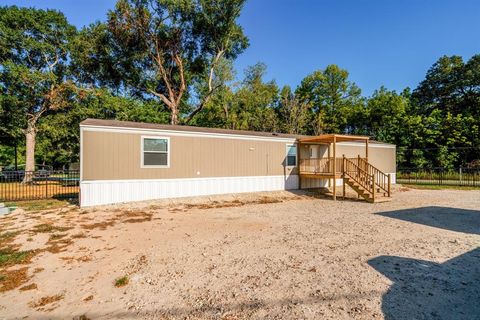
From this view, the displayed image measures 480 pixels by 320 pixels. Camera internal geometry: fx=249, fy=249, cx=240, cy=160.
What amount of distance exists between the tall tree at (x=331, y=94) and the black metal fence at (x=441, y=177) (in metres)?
10.8

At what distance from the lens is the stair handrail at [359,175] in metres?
10.3

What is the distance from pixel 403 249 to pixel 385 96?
90.6ft

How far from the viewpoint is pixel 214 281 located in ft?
11.1

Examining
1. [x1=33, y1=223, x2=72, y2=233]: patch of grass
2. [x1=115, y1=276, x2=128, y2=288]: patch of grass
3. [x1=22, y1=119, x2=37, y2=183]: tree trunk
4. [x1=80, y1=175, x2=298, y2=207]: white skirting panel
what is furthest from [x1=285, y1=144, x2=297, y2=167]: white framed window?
[x1=22, y1=119, x2=37, y2=183]: tree trunk

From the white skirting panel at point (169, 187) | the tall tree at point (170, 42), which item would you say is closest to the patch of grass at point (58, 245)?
the white skirting panel at point (169, 187)

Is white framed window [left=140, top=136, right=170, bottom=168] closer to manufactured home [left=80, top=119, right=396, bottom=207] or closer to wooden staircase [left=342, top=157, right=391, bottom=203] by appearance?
manufactured home [left=80, top=119, right=396, bottom=207]

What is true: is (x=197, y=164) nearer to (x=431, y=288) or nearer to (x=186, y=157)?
(x=186, y=157)

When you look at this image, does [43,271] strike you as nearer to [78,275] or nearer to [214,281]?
[78,275]

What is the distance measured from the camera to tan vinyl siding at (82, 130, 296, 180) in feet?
28.2

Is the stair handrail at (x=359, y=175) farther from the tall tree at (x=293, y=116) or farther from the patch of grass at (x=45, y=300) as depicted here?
the tall tree at (x=293, y=116)

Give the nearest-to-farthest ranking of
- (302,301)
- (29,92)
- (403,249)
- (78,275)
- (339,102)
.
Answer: (302,301) < (78,275) < (403,249) < (29,92) < (339,102)

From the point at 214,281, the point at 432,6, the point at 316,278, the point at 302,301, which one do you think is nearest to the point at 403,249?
the point at 316,278

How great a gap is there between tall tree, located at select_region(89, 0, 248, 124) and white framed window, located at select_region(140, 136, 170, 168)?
12836mm

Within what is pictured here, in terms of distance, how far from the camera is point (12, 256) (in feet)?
14.0
